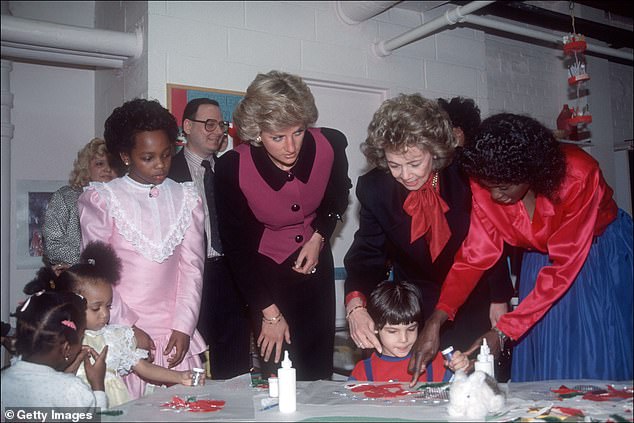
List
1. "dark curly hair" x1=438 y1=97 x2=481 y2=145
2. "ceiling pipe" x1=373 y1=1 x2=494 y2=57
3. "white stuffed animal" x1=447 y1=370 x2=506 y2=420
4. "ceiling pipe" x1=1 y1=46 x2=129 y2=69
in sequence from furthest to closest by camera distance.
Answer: "ceiling pipe" x1=373 y1=1 x2=494 y2=57, "ceiling pipe" x1=1 y1=46 x2=129 y2=69, "dark curly hair" x1=438 y1=97 x2=481 y2=145, "white stuffed animal" x1=447 y1=370 x2=506 y2=420

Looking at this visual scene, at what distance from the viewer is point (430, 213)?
211 centimetres

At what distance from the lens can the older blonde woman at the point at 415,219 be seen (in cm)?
198

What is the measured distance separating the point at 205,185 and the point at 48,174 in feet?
6.33

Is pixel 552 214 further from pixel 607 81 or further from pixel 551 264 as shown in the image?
pixel 607 81

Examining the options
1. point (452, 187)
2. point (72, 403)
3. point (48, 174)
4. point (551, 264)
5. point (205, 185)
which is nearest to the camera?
point (72, 403)

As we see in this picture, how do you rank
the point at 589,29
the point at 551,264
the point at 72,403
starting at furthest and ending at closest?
the point at 589,29
the point at 551,264
the point at 72,403

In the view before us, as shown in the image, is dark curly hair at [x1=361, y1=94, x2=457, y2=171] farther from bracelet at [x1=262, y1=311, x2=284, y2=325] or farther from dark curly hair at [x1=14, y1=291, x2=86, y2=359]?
dark curly hair at [x1=14, y1=291, x2=86, y2=359]

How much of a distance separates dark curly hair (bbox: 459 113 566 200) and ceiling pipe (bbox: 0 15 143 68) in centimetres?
250

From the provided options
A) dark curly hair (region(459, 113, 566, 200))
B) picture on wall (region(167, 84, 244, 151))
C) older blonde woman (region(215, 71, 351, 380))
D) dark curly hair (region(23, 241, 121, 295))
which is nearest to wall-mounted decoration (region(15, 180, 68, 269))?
→ picture on wall (region(167, 84, 244, 151))

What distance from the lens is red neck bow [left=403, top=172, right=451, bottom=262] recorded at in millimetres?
2105

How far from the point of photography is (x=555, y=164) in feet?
5.66

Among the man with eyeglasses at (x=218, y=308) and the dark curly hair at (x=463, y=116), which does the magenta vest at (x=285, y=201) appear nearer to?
the man with eyeglasses at (x=218, y=308)

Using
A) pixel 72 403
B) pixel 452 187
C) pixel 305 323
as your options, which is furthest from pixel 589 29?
pixel 72 403

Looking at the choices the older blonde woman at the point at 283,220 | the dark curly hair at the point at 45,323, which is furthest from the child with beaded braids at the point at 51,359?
the older blonde woman at the point at 283,220
